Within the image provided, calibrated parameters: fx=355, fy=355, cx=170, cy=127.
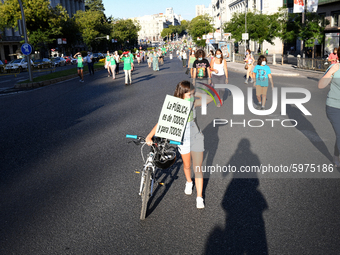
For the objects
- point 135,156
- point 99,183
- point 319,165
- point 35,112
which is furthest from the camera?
point 35,112

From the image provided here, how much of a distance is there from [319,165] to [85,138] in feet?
16.4

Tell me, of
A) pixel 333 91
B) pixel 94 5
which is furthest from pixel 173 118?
pixel 94 5

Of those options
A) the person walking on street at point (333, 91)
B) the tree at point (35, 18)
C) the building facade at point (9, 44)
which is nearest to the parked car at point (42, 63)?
the tree at point (35, 18)

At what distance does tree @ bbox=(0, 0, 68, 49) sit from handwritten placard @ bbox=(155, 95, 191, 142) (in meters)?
52.7

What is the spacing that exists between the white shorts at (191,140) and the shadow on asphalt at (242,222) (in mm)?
786

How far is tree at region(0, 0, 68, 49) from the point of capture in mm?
49906

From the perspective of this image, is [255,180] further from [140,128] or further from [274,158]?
[140,128]

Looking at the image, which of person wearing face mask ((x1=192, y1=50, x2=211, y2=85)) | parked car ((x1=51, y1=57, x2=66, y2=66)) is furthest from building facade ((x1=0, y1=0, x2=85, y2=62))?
person wearing face mask ((x1=192, y1=50, x2=211, y2=85))

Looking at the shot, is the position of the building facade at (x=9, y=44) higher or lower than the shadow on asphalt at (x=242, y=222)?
higher

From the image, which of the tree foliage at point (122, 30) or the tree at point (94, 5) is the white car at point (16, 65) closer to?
the tree foliage at point (122, 30)

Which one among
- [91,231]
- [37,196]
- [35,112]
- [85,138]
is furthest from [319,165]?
[35,112]

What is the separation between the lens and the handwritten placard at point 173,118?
391 cm

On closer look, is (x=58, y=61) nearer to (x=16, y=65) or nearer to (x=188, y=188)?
(x=16, y=65)

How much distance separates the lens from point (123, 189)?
5016mm
